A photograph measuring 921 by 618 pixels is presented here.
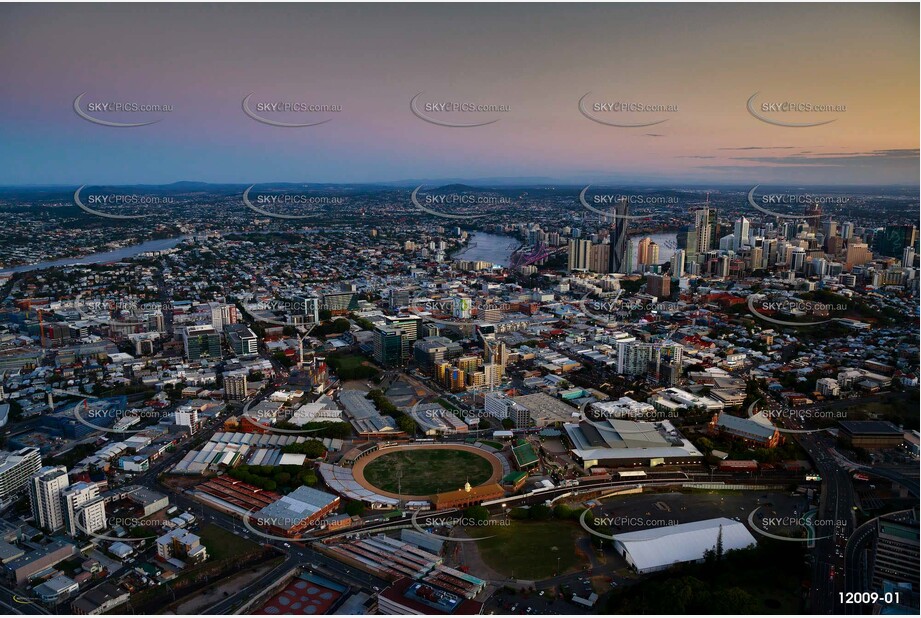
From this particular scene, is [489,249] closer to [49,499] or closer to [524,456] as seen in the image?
[524,456]

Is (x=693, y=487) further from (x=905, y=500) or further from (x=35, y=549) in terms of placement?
(x=35, y=549)

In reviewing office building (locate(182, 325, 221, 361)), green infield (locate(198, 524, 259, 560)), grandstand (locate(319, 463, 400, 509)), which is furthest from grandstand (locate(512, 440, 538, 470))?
office building (locate(182, 325, 221, 361))

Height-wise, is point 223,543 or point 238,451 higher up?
point 238,451

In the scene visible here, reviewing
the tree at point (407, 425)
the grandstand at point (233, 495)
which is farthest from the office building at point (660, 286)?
the grandstand at point (233, 495)

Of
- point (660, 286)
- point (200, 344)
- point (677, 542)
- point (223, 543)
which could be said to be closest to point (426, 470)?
point (223, 543)

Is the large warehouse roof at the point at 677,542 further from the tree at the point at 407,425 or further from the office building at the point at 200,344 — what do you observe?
the office building at the point at 200,344
